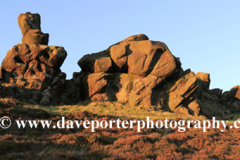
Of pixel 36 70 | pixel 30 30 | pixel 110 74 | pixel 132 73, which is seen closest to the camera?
pixel 36 70

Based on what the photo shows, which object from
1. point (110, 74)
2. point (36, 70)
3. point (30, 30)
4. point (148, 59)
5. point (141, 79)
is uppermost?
point (30, 30)

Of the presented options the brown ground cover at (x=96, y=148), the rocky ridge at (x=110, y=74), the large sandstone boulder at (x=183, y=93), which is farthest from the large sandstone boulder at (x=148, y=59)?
the brown ground cover at (x=96, y=148)

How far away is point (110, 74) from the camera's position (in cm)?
4047

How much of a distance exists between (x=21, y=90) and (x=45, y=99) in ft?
12.2

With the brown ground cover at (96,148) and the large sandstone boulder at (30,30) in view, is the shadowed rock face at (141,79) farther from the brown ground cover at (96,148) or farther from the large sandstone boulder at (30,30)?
the brown ground cover at (96,148)

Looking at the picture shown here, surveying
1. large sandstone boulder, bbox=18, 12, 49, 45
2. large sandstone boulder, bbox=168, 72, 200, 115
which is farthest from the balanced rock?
large sandstone boulder, bbox=18, 12, 49, 45

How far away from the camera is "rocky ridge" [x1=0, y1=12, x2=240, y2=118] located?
36.6m

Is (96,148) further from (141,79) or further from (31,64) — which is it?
(141,79)

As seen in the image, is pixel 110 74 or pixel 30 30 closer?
pixel 110 74

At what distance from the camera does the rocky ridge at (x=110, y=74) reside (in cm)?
3659

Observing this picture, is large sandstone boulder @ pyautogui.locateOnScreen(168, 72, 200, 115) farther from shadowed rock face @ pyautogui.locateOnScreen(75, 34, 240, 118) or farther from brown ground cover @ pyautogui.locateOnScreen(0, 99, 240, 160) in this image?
brown ground cover @ pyautogui.locateOnScreen(0, 99, 240, 160)

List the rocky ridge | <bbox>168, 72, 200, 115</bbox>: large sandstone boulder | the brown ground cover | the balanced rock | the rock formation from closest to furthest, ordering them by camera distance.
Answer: the brown ground cover, the rock formation, the rocky ridge, the balanced rock, <bbox>168, 72, 200, 115</bbox>: large sandstone boulder

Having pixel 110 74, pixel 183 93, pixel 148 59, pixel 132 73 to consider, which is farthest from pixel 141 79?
pixel 183 93

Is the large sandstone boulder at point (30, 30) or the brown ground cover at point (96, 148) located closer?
the brown ground cover at point (96, 148)
